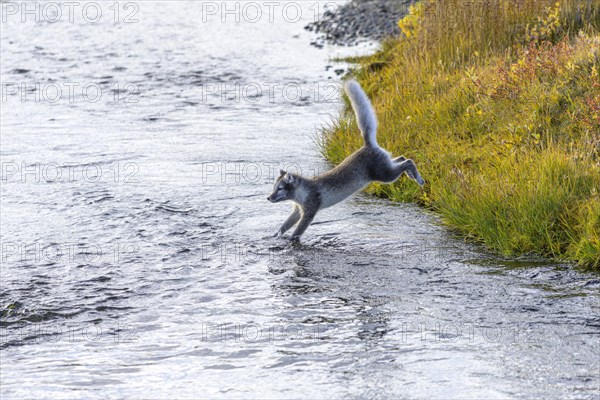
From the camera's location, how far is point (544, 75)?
42.0 ft

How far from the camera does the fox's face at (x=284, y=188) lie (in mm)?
11000

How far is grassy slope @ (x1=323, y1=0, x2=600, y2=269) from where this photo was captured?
1036 centimetres

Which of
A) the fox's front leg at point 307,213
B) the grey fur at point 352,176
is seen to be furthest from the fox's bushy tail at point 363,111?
the fox's front leg at point 307,213

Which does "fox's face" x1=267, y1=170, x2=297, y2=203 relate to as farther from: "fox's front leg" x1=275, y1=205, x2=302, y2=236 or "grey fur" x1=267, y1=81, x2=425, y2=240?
"fox's front leg" x1=275, y1=205, x2=302, y2=236

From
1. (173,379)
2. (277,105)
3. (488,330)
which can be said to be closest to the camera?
(173,379)

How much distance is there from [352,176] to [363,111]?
82 cm

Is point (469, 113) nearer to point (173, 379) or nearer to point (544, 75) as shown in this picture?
point (544, 75)

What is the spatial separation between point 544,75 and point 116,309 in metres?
6.91

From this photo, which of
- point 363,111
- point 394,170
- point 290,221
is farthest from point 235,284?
point 363,111

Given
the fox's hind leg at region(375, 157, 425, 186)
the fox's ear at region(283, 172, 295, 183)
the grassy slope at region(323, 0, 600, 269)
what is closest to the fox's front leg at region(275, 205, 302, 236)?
the fox's ear at region(283, 172, 295, 183)

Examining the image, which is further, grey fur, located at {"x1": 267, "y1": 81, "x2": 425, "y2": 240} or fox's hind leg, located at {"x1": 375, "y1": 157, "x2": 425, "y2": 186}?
fox's hind leg, located at {"x1": 375, "y1": 157, "x2": 425, "y2": 186}

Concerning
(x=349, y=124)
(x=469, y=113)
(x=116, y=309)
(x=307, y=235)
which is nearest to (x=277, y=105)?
(x=349, y=124)

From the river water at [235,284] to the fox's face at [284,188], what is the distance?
615 millimetres

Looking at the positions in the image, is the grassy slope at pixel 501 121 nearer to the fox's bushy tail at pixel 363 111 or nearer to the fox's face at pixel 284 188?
the fox's bushy tail at pixel 363 111
